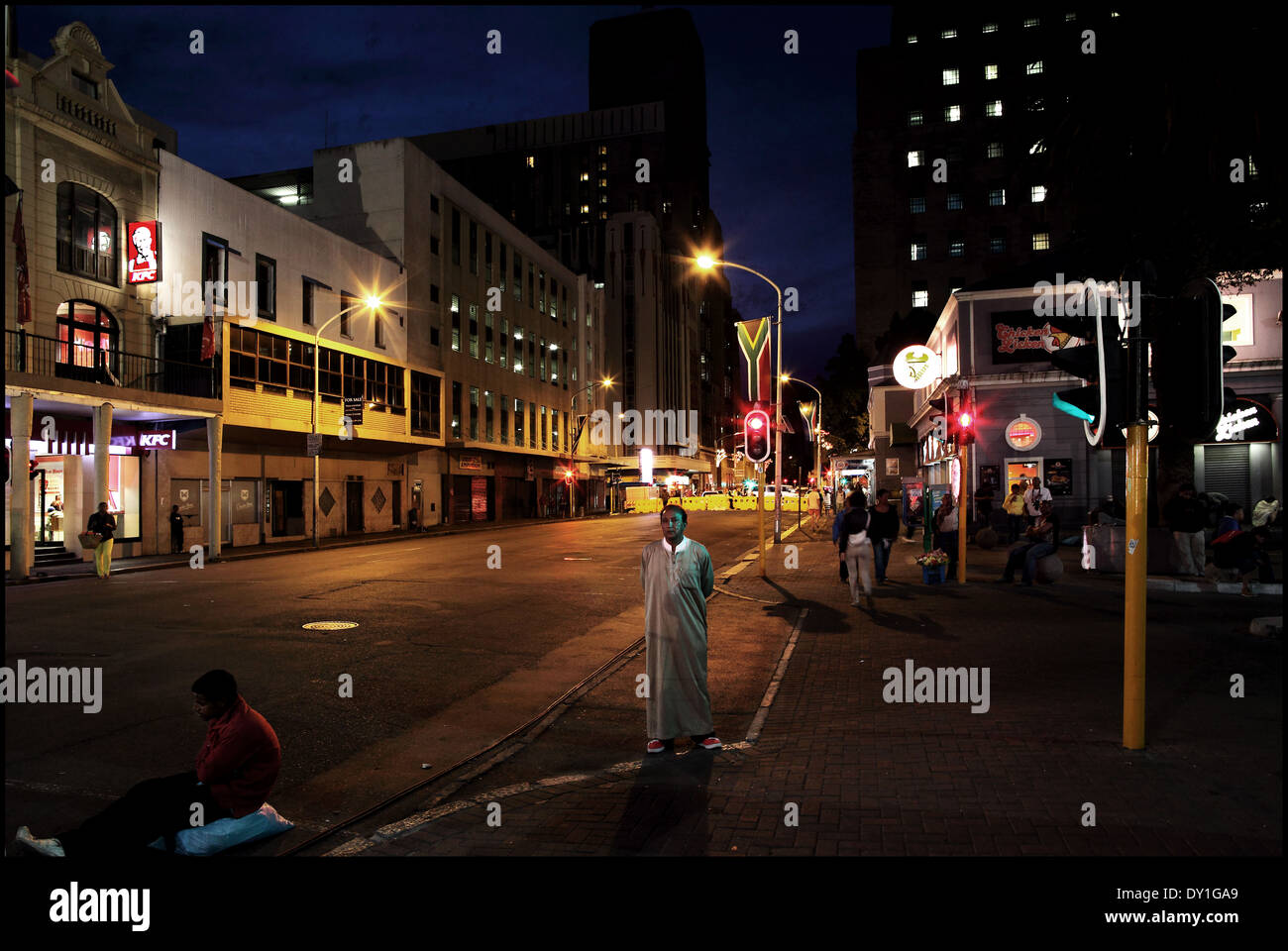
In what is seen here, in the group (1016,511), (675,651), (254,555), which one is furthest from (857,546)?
(254,555)

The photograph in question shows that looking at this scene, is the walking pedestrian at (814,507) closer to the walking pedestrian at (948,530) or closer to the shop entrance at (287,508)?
the walking pedestrian at (948,530)

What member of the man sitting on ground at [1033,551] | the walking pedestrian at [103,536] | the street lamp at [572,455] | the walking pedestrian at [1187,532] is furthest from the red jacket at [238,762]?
the street lamp at [572,455]

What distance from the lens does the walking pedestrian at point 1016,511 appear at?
22453mm

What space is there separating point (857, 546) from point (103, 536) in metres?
17.6

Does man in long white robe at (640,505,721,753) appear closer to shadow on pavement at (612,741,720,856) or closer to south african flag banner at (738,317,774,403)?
shadow on pavement at (612,741,720,856)

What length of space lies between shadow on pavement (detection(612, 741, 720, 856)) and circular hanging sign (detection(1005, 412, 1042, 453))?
22965 mm

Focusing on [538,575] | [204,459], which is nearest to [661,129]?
[204,459]

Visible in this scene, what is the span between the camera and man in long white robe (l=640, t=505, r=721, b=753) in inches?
251

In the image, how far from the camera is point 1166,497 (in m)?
15.6

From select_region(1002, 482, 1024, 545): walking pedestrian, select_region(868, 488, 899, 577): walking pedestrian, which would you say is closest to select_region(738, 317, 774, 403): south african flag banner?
select_region(868, 488, 899, 577): walking pedestrian

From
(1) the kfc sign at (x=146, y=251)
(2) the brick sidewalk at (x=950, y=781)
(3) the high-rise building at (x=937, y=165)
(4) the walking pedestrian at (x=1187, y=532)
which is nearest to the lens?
(2) the brick sidewalk at (x=950, y=781)

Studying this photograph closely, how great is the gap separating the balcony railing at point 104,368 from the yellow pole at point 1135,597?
892 inches
